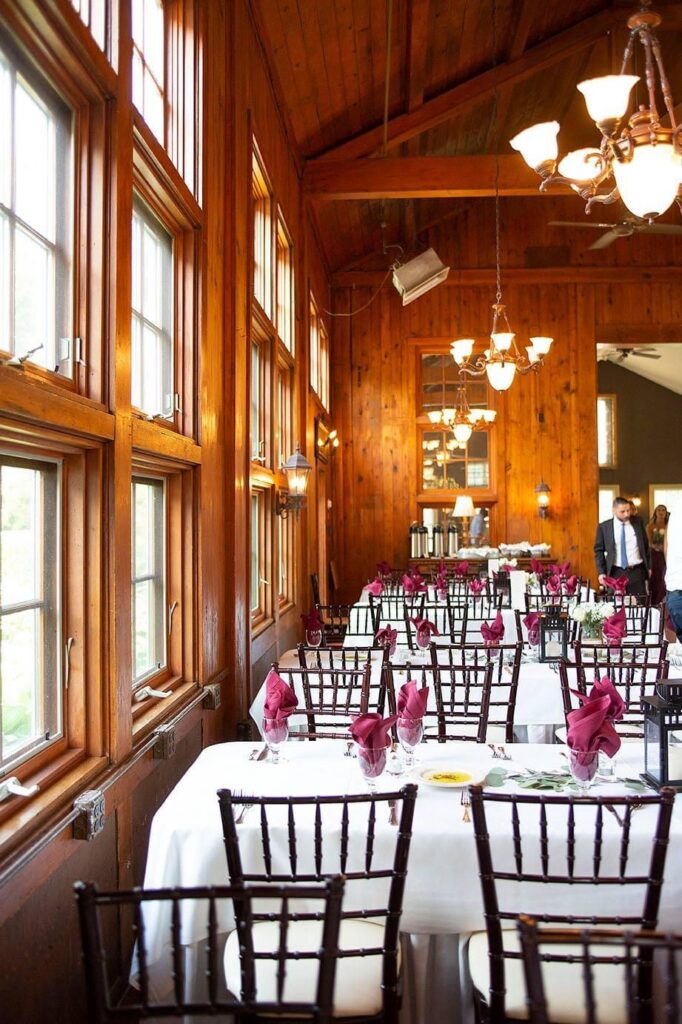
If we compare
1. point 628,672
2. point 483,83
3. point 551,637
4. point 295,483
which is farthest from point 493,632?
point 483,83

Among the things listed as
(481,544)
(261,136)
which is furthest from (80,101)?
(481,544)

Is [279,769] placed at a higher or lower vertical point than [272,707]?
lower

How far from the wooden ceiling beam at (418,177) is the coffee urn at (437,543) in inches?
186

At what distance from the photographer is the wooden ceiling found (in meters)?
6.25

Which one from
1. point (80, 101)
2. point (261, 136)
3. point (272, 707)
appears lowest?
point (272, 707)

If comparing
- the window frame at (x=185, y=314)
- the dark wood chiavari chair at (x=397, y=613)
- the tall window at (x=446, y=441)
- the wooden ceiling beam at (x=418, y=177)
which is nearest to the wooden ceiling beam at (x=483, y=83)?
the wooden ceiling beam at (x=418, y=177)

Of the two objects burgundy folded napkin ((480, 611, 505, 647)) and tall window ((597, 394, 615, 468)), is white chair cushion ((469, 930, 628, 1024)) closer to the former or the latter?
burgundy folded napkin ((480, 611, 505, 647))

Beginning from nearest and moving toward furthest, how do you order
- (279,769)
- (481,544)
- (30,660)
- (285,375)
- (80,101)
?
(30,660)
(80,101)
(279,769)
(285,375)
(481,544)

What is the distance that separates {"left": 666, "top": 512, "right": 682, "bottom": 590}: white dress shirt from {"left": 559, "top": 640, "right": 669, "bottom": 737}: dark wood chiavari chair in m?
0.46

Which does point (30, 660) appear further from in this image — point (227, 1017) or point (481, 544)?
point (481, 544)

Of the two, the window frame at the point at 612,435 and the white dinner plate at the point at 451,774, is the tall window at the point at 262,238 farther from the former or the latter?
the window frame at the point at 612,435

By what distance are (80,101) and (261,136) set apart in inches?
129

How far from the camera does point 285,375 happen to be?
24.2 feet

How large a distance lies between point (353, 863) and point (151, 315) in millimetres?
2255
